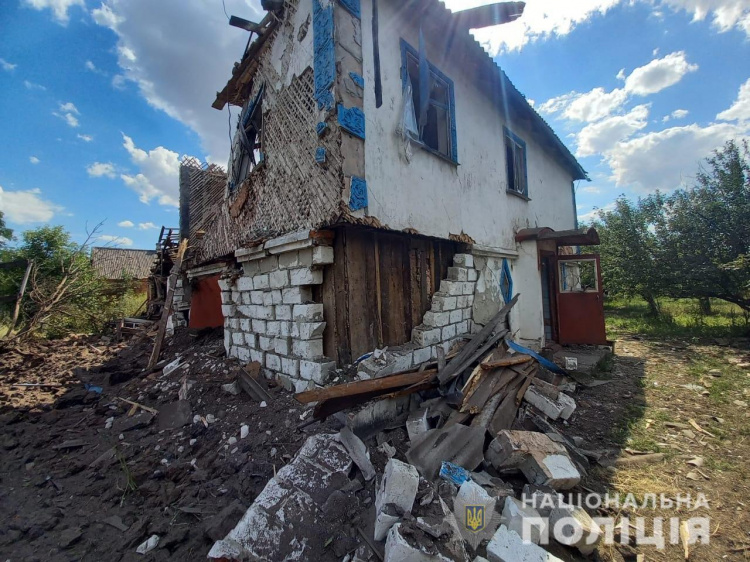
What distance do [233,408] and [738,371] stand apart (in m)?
9.36

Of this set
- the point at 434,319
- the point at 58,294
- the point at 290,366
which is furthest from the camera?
the point at 58,294

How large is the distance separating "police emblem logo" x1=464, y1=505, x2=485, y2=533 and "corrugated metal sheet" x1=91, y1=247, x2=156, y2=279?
1188 inches

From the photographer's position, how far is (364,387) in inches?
124

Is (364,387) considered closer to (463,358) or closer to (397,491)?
(397,491)

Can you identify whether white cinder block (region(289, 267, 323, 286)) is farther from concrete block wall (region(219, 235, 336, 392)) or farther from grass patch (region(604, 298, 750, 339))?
grass patch (region(604, 298, 750, 339))

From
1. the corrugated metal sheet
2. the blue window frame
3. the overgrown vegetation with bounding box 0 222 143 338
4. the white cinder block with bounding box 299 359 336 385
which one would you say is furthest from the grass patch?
the corrugated metal sheet

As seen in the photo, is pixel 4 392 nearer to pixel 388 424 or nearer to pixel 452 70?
pixel 388 424

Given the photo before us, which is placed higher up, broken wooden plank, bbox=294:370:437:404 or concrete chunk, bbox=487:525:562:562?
broken wooden plank, bbox=294:370:437:404

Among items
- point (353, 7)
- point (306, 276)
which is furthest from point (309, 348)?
point (353, 7)

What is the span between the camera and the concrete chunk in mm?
2072

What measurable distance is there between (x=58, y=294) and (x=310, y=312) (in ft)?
33.0

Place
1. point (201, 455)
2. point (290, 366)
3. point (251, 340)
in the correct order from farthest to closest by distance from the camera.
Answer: point (251, 340)
point (290, 366)
point (201, 455)

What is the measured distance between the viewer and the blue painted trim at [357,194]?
3.46 meters

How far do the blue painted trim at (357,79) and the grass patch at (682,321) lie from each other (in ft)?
38.5
